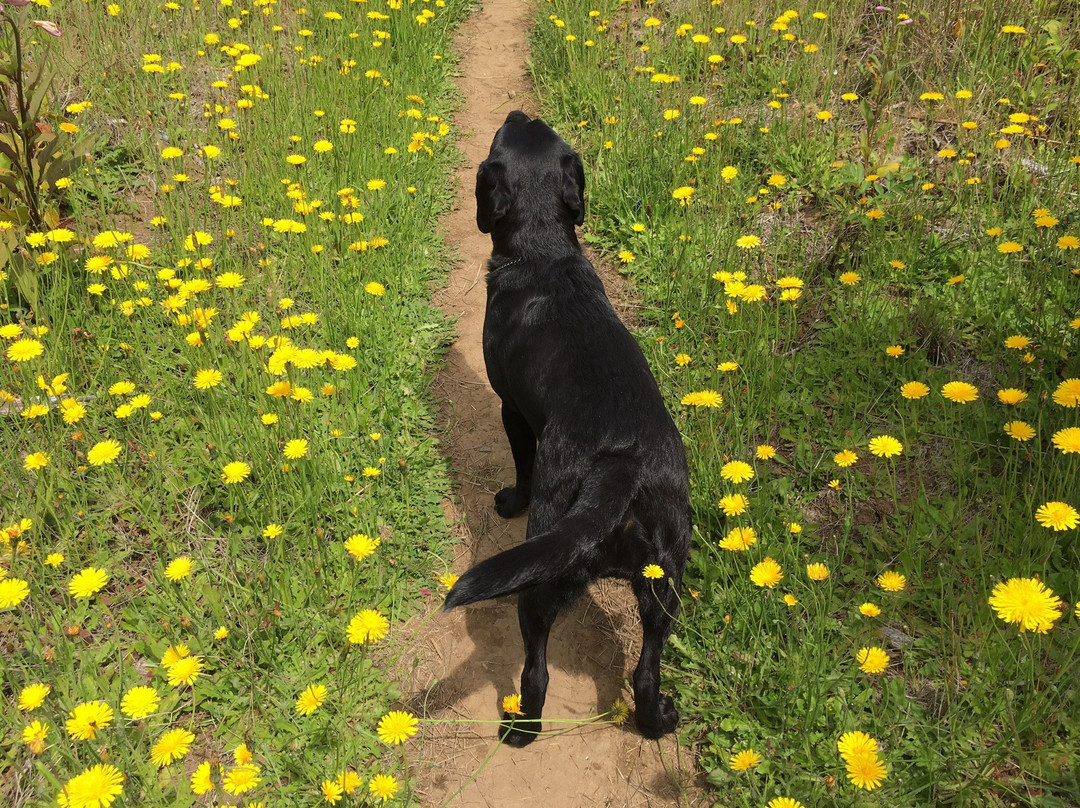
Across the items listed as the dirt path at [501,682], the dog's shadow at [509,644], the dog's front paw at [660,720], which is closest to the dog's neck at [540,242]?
the dirt path at [501,682]

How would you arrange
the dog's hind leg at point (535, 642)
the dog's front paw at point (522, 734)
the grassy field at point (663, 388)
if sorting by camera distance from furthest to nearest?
1. the dog's front paw at point (522, 734)
2. the dog's hind leg at point (535, 642)
3. the grassy field at point (663, 388)

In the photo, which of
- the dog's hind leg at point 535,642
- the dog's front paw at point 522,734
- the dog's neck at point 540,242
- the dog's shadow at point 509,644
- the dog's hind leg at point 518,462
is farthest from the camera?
the dog's hind leg at point 518,462

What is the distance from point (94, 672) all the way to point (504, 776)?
4.59 feet

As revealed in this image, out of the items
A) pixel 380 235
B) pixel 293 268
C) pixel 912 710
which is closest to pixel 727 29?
pixel 380 235

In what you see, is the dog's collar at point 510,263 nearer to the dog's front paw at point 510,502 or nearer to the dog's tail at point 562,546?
the dog's front paw at point 510,502

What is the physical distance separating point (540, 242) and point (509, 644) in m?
1.77

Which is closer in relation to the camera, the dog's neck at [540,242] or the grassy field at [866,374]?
the grassy field at [866,374]

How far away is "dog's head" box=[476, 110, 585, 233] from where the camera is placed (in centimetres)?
334

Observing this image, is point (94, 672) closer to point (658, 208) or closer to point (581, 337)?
point (581, 337)

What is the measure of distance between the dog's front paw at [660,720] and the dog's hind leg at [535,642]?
1.15 ft

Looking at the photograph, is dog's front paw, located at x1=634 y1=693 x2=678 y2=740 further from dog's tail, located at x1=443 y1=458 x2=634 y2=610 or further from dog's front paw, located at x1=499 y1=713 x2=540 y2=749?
dog's tail, located at x1=443 y1=458 x2=634 y2=610

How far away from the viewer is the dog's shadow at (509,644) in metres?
2.74

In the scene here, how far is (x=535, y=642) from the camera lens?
243cm

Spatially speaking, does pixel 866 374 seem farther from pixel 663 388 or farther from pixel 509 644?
pixel 509 644
